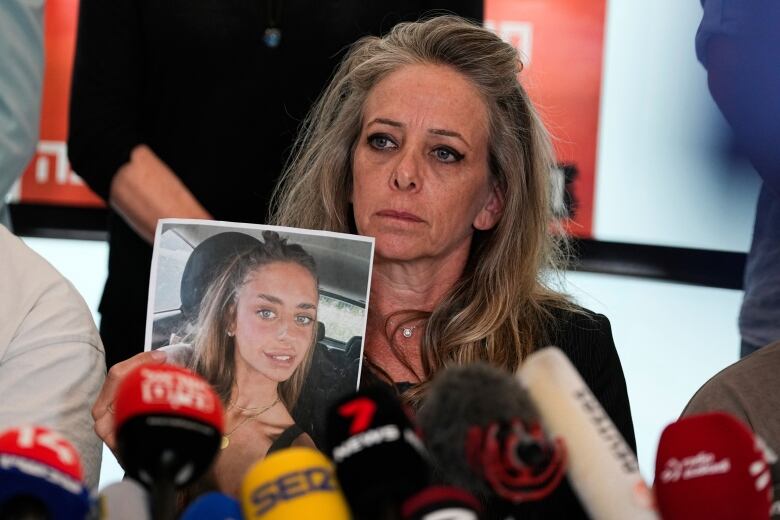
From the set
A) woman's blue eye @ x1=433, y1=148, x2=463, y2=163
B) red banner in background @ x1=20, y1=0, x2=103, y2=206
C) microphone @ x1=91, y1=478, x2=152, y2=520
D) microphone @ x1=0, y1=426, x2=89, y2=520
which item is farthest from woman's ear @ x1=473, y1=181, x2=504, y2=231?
red banner in background @ x1=20, y1=0, x2=103, y2=206

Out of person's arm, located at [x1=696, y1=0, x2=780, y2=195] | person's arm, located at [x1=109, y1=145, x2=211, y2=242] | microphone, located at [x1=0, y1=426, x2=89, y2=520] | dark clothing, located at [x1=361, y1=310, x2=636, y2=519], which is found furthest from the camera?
person's arm, located at [x1=696, y1=0, x2=780, y2=195]

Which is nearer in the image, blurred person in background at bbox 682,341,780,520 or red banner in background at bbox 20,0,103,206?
blurred person in background at bbox 682,341,780,520

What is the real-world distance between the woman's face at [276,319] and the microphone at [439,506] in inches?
31.5

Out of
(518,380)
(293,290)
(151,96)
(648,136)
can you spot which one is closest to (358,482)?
(518,380)

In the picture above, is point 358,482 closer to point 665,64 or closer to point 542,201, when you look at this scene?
point 542,201

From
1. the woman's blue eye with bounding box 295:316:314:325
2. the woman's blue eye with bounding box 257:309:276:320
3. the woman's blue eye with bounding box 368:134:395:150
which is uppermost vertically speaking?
the woman's blue eye with bounding box 368:134:395:150

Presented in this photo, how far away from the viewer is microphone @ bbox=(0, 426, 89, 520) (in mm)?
1056

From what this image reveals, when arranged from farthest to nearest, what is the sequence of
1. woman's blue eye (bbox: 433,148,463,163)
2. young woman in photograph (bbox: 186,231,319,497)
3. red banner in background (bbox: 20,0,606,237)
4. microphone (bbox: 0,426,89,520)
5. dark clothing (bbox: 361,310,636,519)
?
red banner in background (bbox: 20,0,606,237) → woman's blue eye (bbox: 433,148,463,163) → dark clothing (bbox: 361,310,636,519) → young woman in photograph (bbox: 186,231,319,497) → microphone (bbox: 0,426,89,520)

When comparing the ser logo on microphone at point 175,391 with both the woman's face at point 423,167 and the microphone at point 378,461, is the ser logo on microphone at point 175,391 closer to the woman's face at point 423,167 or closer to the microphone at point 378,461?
the microphone at point 378,461

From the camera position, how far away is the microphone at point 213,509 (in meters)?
1.20

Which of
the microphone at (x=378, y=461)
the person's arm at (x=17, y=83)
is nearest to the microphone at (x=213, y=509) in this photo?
the microphone at (x=378, y=461)

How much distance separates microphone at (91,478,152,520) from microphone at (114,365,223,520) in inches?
7.5

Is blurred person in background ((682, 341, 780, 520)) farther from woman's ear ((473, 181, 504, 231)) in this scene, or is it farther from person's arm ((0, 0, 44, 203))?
person's arm ((0, 0, 44, 203))

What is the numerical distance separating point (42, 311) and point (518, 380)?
0.90 metres
